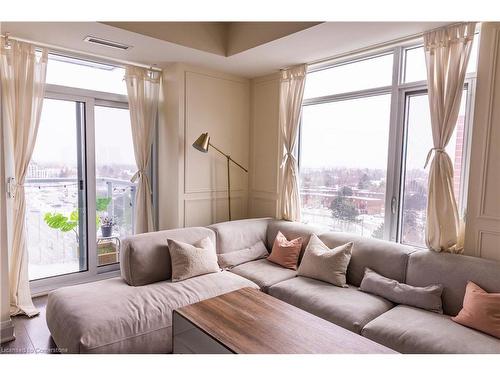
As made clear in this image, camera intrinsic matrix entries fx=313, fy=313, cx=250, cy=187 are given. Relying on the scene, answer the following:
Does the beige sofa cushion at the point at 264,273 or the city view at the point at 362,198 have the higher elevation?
the city view at the point at 362,198

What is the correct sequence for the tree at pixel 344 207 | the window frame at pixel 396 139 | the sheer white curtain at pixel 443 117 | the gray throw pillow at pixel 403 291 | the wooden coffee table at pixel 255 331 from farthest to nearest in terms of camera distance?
the tree at pixel 344 207 < the window frame at pixel 396 139 < the sheer white curtain at pixel 443 117 < the gray throw pillow at pixel 403 291 < the wooden coffee table at pixel 255 331

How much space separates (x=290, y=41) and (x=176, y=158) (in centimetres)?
169

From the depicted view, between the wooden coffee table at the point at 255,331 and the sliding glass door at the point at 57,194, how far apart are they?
2.02 metres

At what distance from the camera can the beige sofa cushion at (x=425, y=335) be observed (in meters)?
1.69

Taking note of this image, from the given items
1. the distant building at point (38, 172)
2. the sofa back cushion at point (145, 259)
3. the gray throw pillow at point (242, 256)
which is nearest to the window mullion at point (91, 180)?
the distant building at point (38, 172)

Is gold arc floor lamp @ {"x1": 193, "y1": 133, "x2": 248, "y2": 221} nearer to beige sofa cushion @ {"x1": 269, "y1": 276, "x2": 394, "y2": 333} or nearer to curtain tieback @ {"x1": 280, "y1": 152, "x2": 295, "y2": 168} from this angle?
curtain tieback @ {"x1": 280, "y1": 152, "x2": 295, "y2": 168}

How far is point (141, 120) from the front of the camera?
11.3ft

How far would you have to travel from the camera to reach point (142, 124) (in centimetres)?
345

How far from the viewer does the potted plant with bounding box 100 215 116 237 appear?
3.47 meters

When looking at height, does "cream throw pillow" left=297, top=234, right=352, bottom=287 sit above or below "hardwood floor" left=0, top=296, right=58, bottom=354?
above

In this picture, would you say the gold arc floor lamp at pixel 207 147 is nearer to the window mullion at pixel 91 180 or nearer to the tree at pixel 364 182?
the window mullion at pixel 91 180

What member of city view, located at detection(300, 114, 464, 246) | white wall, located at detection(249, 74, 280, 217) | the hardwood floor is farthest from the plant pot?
city view, located at detection(300, 114, 464, 246)

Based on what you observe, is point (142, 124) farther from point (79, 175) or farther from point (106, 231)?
point (106, 231)

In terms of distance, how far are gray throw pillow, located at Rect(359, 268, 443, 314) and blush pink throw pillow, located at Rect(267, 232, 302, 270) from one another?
A: 2.24ft
